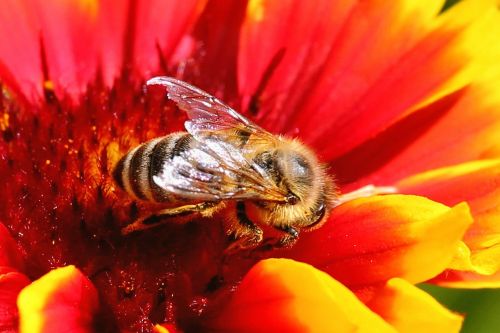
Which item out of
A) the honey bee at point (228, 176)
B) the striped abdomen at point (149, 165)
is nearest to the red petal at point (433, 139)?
the honey bee at point (228, 176)

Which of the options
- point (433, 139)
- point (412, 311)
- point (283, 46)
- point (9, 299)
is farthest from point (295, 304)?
point (283, 46)

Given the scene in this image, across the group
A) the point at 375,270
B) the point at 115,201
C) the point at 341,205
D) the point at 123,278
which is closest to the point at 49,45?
the point at 115,201

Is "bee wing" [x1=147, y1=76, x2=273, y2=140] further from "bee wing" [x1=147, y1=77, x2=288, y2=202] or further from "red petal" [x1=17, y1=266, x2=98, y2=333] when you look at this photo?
"red petal" [x1=17, y1=266, x2=98, y2=333]

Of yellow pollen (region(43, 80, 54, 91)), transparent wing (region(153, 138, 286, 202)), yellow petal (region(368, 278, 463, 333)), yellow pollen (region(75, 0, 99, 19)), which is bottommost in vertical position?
yellow pollen (region(43, 80, 54, 91))

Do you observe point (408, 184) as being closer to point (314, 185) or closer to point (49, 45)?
point (314, 185)

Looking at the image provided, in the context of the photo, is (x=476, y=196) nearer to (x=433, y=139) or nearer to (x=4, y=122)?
(x=433, y=139)

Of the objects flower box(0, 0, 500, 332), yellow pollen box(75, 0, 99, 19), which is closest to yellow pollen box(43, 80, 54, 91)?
flower box(0, 0, 500, 332)
